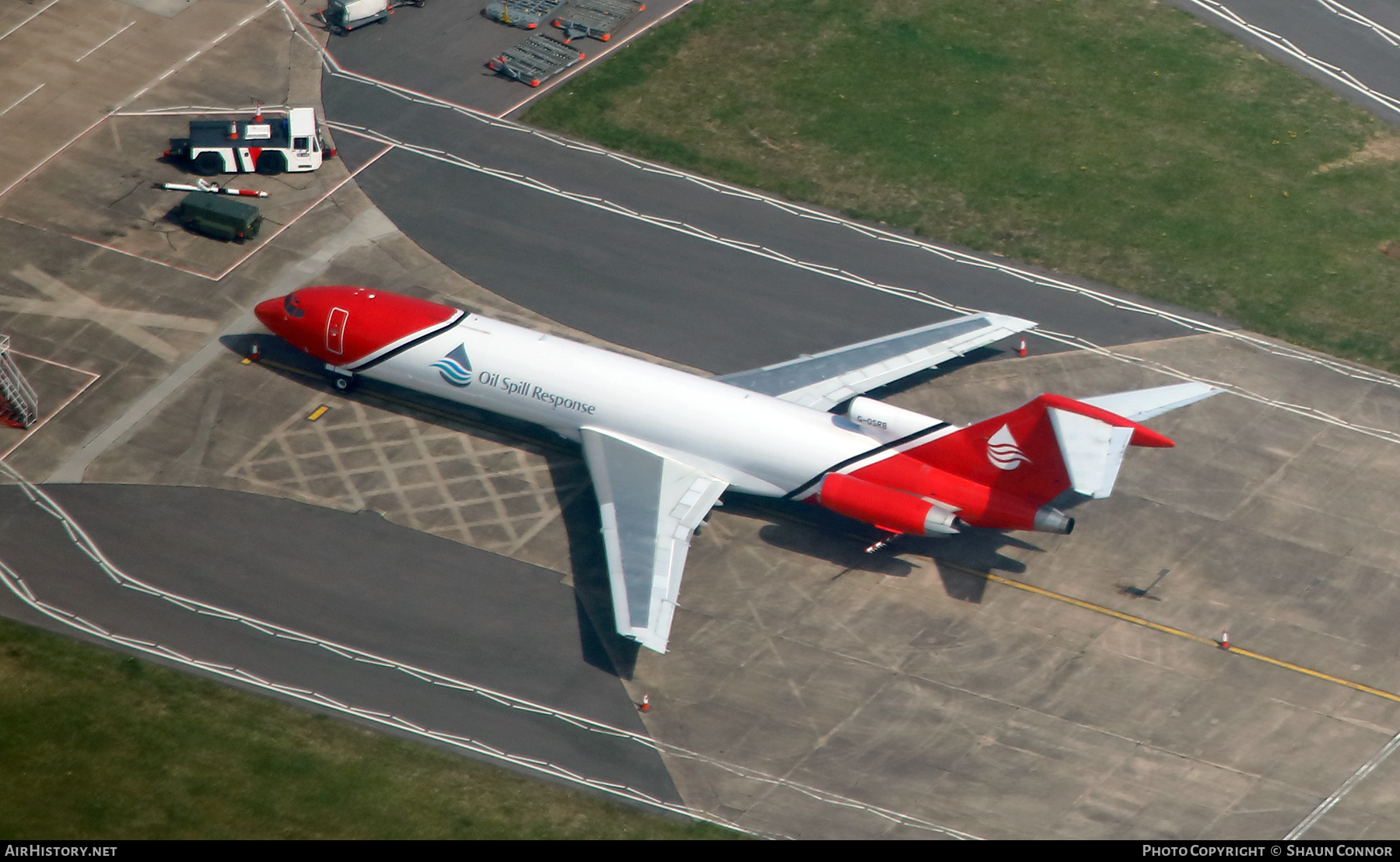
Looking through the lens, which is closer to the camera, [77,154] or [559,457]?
[559,457]

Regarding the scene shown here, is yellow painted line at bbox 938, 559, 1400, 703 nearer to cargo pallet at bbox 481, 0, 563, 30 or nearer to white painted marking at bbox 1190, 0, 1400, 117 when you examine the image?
white painted marking at bbox 1190, 0, 1400, 117

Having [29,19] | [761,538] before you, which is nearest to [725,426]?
[761,538]

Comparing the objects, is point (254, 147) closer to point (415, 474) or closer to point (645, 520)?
point (415, 474)

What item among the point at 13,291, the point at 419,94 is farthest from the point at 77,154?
the point at 419,94

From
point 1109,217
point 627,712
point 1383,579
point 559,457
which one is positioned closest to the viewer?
point 627,712
